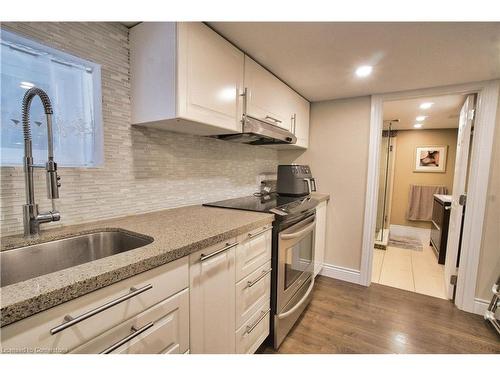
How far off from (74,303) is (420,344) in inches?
81.6

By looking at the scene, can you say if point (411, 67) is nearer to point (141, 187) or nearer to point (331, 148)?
point (331, 148)

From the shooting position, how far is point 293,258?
1693 mm

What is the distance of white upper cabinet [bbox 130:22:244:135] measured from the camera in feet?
3.75

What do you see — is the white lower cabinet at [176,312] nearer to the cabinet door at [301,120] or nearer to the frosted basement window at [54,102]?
the frosted basement window at [54,102]

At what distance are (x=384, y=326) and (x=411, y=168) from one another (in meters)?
3.60

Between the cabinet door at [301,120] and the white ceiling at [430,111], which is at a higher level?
the white ceiling at [430,111]

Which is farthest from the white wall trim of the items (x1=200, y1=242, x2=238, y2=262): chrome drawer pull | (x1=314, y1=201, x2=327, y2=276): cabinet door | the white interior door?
(x1=200, y1=242, x2=238, y2=262): chrome drawer pull

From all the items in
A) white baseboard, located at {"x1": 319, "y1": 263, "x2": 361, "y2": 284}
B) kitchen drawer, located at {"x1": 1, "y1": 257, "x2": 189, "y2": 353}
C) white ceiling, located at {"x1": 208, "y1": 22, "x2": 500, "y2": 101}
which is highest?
white ceiling, located at {"x1": 208, "y1": 22, "x2": 500, "y2": 101}

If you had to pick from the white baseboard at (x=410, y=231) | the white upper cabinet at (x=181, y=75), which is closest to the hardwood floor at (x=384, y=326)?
the white upper cabinet at (x=181, y=75)

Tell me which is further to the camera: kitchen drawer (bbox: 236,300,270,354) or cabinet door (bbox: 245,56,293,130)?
cabinet door (bbox: 245,56,293,130)

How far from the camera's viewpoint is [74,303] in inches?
23.6

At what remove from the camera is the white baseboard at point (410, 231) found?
4257mm

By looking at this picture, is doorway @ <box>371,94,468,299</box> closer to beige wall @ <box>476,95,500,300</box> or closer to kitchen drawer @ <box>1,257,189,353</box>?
beige wall @ <box>476,95,500,300</box>

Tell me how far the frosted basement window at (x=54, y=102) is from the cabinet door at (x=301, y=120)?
5.46 ft
